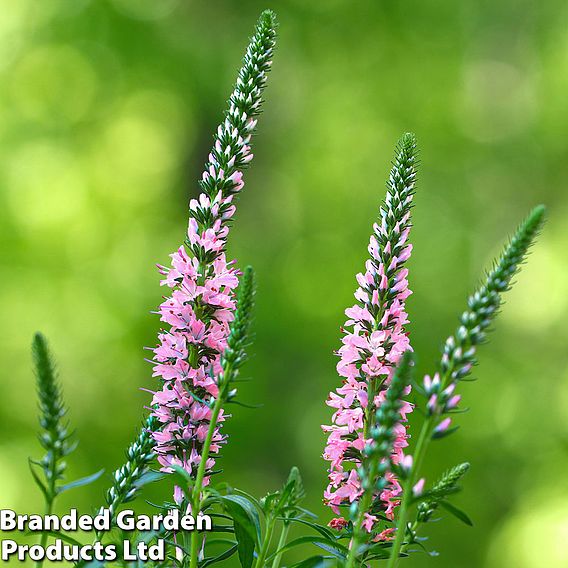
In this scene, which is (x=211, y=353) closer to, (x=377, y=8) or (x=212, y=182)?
(x=212, y=182)

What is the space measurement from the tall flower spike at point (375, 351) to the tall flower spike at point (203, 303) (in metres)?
0.21

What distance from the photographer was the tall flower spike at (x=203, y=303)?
1.50 metres

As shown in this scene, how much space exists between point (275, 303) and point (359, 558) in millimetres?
7745

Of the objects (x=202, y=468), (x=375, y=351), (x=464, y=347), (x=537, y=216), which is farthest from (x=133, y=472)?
(x=537, y=216)

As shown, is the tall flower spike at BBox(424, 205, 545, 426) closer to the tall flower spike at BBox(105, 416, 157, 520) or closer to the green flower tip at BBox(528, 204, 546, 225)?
the green flower tip at BBox(528, 204, 546, 225)

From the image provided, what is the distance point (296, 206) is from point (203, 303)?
27.7 feet

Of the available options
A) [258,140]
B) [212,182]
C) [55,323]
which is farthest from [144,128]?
[212,182]

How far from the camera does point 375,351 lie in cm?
152

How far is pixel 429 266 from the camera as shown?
32.5 ft

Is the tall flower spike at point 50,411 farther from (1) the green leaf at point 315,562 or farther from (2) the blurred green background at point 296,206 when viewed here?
(2) the blurred green background at point 296,206

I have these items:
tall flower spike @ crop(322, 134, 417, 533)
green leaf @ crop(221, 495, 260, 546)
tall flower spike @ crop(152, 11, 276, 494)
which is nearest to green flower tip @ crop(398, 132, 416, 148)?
tall flower spike @ crop(322, 134, 417, 533)

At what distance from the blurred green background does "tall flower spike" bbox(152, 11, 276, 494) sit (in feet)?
23.6

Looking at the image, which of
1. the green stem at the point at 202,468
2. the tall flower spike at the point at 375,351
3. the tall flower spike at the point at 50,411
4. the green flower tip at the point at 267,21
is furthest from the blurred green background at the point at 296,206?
the tall flower spike at the point at 50,411

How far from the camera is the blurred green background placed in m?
9.28
